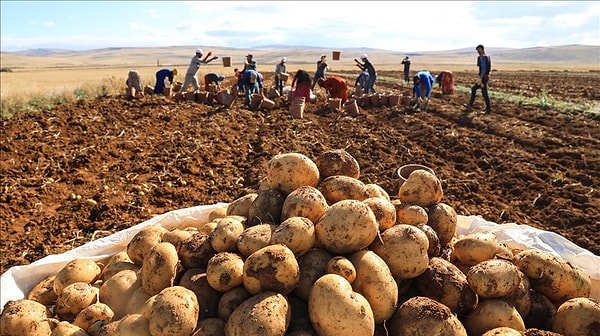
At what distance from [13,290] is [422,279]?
3.36 metres

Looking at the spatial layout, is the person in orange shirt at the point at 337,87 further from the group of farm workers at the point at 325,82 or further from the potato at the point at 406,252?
the potato at the point at 406,252

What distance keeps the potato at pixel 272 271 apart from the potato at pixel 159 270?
2.18ft

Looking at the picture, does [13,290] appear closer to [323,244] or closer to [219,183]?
[323,244]

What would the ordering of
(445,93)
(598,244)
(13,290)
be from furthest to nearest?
(445,93) < (598,244) < (13,290)

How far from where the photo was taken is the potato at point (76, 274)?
3.73 m

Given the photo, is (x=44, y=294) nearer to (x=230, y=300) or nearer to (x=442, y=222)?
(x=230, y=300)

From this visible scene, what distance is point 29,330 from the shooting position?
10.2 feet

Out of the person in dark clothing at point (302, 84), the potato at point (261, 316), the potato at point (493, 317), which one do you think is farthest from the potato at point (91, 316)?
the person in dark clothing at point (302, 84)

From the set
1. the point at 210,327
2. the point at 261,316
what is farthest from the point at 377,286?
the point at 210,327

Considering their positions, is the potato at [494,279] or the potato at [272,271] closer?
the potato at [272,271]

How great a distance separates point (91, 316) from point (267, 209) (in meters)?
1.50

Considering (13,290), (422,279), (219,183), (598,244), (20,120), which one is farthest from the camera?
(20,120)

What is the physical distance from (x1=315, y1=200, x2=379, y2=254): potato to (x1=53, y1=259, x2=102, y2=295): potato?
2.07 m

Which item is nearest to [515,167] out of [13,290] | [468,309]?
[468,309]
